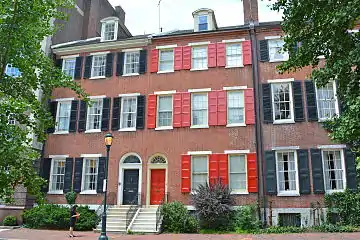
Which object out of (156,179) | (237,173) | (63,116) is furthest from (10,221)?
(237,173)

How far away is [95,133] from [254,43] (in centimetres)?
1105

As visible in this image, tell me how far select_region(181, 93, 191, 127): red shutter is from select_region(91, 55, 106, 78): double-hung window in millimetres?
5897

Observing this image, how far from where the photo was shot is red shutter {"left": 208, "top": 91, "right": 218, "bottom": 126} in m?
19.2

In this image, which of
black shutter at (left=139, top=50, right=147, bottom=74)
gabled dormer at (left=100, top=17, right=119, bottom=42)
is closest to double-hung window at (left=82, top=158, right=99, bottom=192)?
black shutter at (left=139, top=50, right=147, bottom=74)

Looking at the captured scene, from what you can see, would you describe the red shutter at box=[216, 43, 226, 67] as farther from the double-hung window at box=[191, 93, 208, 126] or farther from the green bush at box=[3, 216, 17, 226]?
the green bush at box=[3, 216, 17, 226]

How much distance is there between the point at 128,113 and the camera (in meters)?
20.8

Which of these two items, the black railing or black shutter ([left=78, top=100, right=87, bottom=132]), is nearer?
the black railing

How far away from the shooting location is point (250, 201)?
58.2ft

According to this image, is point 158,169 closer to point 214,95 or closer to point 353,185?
point 214,95

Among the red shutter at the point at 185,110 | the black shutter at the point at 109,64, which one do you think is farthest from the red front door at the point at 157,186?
the black shutter at the point at 109,64

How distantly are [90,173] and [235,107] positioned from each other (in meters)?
9.57

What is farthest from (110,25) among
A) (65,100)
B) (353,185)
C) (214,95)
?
(353,185)

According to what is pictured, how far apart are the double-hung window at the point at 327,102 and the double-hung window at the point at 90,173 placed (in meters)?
13.2

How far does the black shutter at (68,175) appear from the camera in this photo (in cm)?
2034
